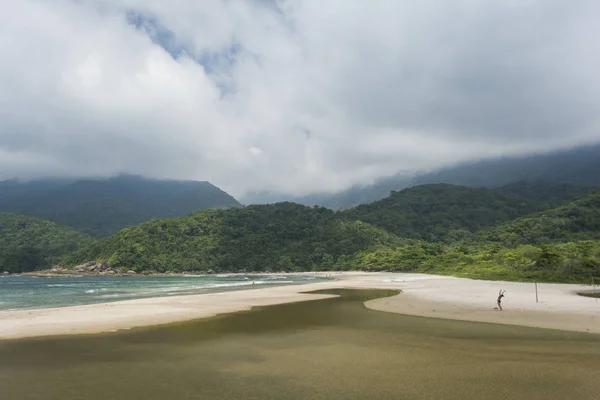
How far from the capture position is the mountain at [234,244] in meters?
148

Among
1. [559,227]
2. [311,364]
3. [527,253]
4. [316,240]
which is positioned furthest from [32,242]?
[559,227]

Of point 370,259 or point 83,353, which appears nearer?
point 83,353

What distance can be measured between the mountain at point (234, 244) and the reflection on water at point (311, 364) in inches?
5168

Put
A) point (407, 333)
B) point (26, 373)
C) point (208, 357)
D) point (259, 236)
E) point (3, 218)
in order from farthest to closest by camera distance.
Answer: point (3, 218) → point (259, 236) → point (407, 333) → point (208, 357) → point (26, 373)

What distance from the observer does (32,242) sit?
173125 millimetres

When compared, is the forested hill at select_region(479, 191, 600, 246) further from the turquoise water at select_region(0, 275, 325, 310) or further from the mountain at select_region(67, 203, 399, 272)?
the turquoise water at select_region(0, 275, 325, 310)

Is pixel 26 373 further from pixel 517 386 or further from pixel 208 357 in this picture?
pixel 517 386

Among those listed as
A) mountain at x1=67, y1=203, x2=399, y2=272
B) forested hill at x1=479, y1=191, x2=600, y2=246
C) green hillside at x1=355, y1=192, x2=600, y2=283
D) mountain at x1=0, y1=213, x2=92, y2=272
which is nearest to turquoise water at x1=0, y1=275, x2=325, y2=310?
green hillside at x1=355, y1=192, x2=600, y2=283

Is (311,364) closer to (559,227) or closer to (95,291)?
(95,291)

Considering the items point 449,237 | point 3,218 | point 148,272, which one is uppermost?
point 3,218

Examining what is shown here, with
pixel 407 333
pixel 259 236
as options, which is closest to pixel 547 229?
pixel 259 236

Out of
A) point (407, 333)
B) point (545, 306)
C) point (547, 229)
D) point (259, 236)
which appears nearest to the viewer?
point (407, 333)

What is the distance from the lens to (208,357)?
13062mm

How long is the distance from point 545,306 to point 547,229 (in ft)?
390
